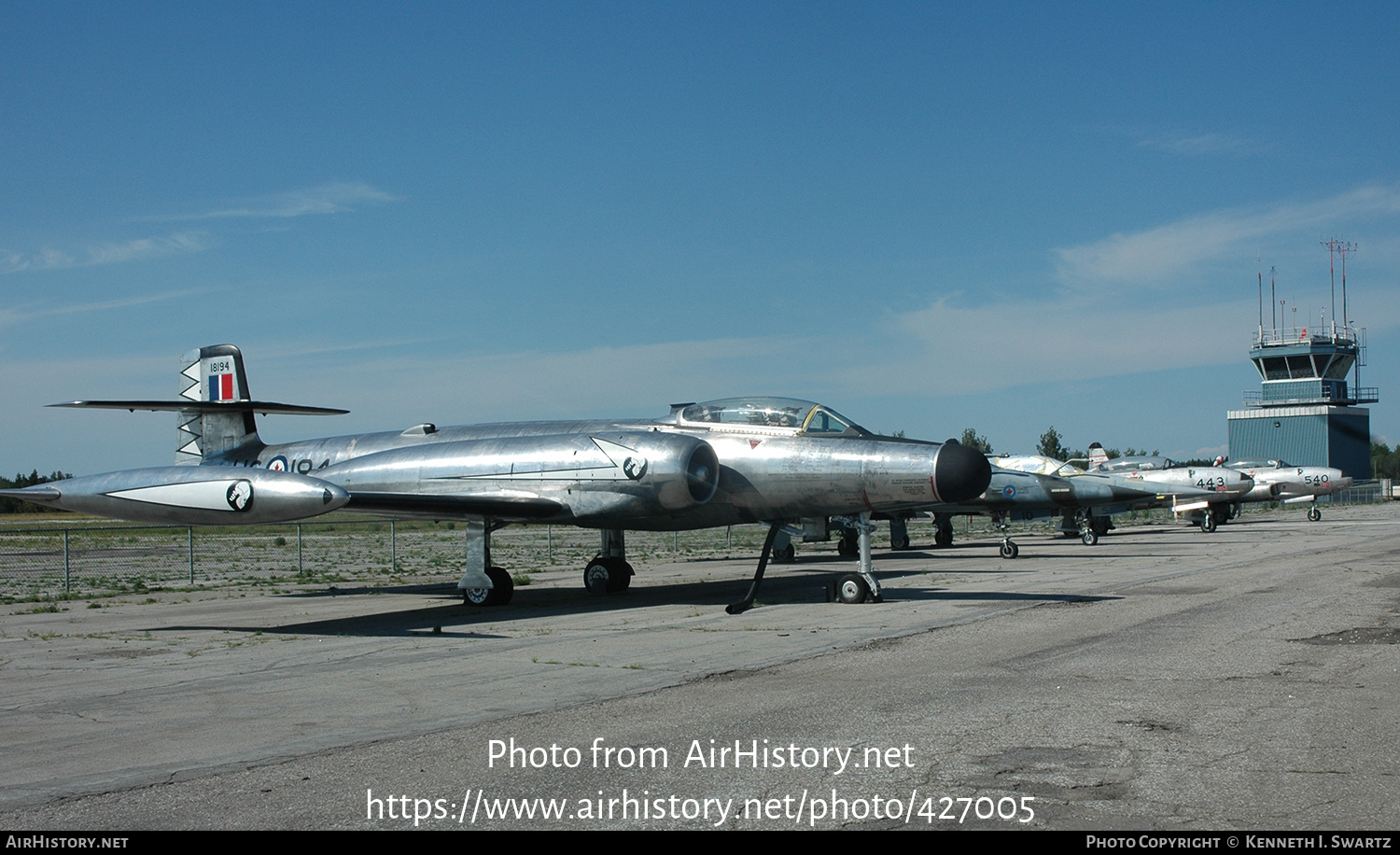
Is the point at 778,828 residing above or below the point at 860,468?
below

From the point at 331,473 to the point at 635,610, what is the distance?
630 centimetres

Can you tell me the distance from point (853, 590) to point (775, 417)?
272 centimetres

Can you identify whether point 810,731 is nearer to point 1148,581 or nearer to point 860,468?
point 860,468

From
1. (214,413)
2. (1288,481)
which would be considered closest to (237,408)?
(214,413)

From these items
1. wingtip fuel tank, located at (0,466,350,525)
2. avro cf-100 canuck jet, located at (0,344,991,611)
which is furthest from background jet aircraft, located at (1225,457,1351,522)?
wingtip fuel tank, located at (0,466,350,525)

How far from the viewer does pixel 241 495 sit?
484 inches

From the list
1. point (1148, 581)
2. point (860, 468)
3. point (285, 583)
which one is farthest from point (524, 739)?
point (285, 583)

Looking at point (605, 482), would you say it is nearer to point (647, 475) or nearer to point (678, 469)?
point (647, 475)

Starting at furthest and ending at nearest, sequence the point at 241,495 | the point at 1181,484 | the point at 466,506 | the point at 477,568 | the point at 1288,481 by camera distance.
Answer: the point at 1288,481, the point at 1181,484, the point at 477,568, the point at 466,506, the point at 241,495

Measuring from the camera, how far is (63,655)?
1124cm

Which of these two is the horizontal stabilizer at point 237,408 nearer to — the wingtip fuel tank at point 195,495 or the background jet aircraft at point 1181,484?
the wingtip fuel tank at point 195,495

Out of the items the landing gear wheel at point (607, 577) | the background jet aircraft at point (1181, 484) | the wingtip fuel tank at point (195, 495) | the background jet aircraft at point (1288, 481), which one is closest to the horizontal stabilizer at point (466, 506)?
the wingtip fuel tank at point (195, 495)

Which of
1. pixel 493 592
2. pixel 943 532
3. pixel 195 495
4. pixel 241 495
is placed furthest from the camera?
pixel 943 532

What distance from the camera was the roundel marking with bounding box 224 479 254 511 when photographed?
40.2ft
